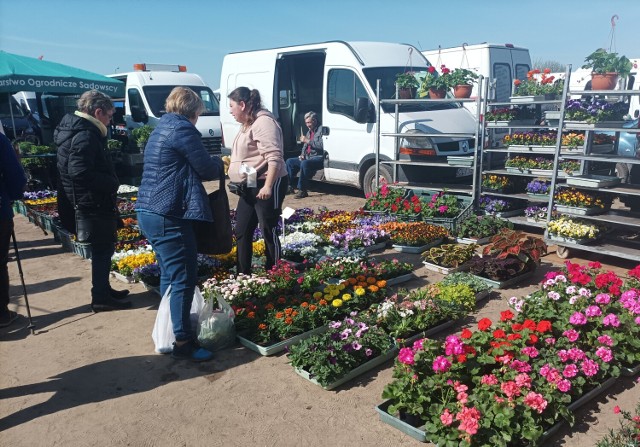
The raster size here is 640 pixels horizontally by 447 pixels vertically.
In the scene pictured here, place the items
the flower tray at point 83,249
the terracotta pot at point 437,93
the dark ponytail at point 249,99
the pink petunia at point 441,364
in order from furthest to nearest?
the terracotta pot at point 437,93 → the flower tray at point 83,249 → the dark ponytail at point 249,99 → the pink petunia at point 441,364

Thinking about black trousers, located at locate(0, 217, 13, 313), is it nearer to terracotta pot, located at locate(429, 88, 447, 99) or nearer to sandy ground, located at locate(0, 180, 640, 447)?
sandy ground, located at locate(0, 180, 640, 447)

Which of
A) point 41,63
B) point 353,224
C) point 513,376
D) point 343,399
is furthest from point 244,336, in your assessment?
point 41,63

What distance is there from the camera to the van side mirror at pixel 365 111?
30.8ft

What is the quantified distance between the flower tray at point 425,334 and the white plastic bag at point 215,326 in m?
1.47

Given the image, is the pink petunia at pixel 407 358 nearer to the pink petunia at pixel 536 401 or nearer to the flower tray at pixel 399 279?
the pink petunia at pixel 536 401

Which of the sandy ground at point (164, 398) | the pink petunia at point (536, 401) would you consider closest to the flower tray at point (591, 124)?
the sandy ground at point (164, 398)

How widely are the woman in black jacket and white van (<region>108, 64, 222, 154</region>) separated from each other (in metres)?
9.46

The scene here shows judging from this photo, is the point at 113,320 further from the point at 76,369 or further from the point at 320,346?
the point at 320,346

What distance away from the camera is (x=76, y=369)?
4125 millimetres

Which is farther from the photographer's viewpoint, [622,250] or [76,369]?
[622,250]

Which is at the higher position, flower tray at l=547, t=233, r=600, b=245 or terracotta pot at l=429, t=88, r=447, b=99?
terracotta pot at l=429, t=88, r=447, b=99

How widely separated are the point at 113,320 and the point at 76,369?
3.21 feet

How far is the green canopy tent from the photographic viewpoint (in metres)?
9.95

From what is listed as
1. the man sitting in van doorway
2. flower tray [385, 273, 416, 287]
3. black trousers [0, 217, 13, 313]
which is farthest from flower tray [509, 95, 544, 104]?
black trousers [0, 217, 13, 313]
